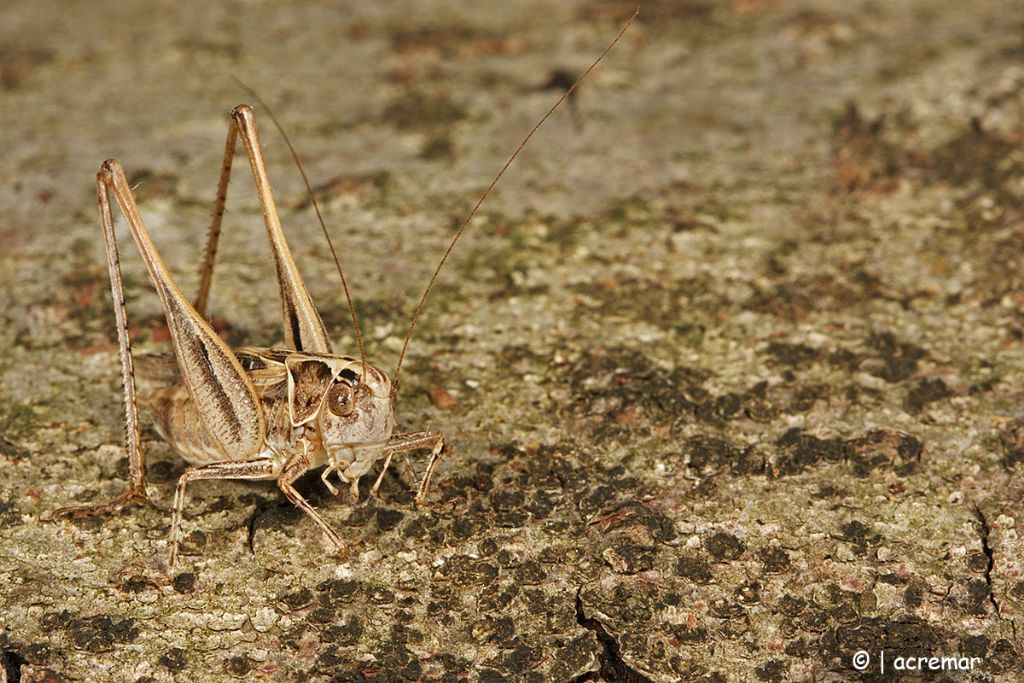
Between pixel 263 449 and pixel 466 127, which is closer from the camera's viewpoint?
pixel 263 449

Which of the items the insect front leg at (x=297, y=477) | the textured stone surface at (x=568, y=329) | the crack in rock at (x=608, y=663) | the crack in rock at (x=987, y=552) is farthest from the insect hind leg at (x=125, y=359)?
the crack in rock at (x=987, y=552)

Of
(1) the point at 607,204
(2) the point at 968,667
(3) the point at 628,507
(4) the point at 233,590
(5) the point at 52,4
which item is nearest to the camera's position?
(2) the point at 968,667

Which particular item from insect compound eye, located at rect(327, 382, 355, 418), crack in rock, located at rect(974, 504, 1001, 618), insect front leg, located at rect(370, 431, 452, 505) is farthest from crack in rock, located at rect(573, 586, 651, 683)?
crack in rock, located at rect(974, 504, 1001, 618)

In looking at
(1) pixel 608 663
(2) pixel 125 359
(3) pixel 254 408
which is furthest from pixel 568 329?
(2) pixel 125 359

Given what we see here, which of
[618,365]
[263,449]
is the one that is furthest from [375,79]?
[263,449]

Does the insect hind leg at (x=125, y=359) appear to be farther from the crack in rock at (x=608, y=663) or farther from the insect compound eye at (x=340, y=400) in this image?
the crack in rock at (x=608, y=663)

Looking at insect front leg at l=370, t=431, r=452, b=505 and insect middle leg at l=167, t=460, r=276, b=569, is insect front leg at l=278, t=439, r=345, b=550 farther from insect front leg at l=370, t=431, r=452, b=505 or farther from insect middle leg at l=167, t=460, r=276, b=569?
insect front leg at l=370, t=431, r=452, b=505

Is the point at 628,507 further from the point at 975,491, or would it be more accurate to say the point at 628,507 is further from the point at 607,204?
the point at 607,204
